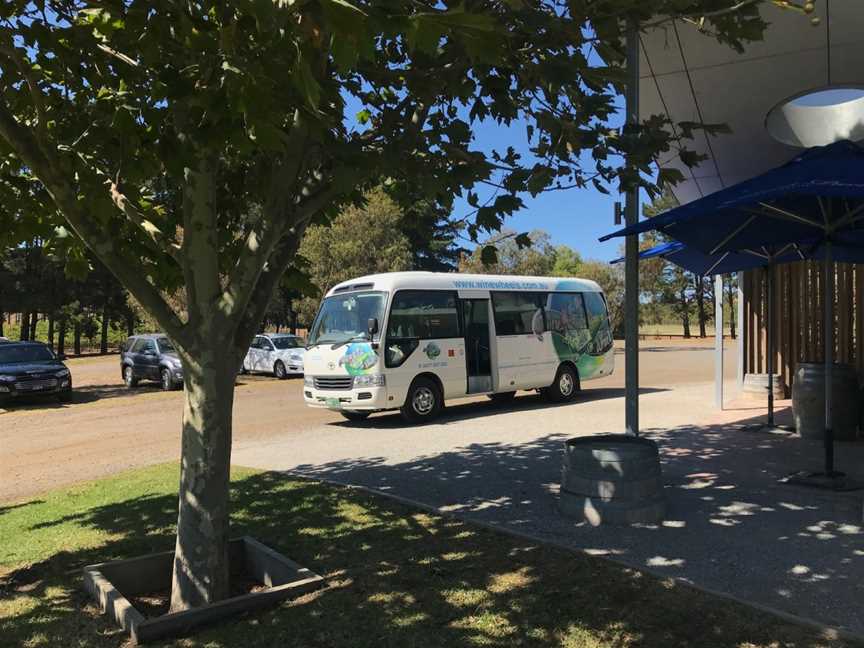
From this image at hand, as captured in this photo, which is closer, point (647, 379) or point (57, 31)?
point (57, 31)

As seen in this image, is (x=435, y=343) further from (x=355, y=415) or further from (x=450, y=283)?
(x=355, y=415)

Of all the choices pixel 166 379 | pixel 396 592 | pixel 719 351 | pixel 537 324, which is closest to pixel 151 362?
pixel 166 379

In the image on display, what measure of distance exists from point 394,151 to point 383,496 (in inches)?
144

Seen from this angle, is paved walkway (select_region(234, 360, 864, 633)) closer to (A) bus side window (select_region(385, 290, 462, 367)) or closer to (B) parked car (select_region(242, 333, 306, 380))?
(A) bus side window (select_region(385, 290, 462, 367))

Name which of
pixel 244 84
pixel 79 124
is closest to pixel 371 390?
pixel 79 124

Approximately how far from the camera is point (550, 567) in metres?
4.41

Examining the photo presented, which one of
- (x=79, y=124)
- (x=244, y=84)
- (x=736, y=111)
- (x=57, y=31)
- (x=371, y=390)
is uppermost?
(x=736, y=111)

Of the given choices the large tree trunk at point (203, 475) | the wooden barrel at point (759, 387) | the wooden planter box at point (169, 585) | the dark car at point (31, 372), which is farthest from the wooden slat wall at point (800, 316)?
the dark car at point (31, 372)

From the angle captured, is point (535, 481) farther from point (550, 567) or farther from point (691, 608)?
point (691, 608)

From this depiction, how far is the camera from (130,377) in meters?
21.3

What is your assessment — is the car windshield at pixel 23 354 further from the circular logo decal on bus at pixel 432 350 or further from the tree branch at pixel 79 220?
the tree branch at pixel 79 220

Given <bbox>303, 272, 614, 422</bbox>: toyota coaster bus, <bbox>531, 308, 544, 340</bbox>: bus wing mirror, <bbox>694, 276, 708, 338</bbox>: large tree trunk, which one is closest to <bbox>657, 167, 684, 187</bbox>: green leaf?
<bbox>303, 272, 614, 422</bbox>: toyota coaster bus

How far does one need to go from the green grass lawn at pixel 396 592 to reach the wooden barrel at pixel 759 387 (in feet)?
30.5

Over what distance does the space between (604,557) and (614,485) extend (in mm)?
868
